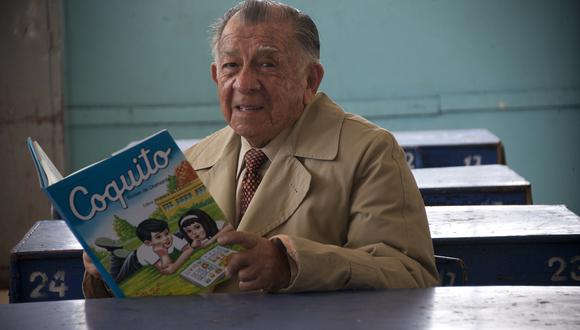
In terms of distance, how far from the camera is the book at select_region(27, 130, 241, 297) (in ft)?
5.68

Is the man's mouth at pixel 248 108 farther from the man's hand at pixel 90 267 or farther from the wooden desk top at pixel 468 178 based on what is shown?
the wooden desk top at pixel 468 178

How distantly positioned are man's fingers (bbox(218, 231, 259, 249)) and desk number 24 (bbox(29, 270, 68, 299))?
1.11 m

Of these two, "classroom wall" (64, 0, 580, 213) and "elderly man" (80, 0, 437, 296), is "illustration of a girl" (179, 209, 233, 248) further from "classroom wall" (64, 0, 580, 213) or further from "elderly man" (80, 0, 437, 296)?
"classroom wall" (64, 0, 580, 213)

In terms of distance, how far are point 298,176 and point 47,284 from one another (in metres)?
0.98

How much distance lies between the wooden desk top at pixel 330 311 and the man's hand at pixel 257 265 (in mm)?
58

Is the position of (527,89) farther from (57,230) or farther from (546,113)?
(57,230)

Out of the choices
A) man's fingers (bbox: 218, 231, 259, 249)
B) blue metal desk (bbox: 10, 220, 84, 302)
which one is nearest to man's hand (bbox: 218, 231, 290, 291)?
man's fingers (bbox: 218, 231, 259, 249)

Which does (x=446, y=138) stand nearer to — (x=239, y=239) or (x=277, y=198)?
(x=277, y=198)

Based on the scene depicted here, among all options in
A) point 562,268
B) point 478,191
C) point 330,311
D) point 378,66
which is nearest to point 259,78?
point 330,311

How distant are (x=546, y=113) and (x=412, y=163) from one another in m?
1.79

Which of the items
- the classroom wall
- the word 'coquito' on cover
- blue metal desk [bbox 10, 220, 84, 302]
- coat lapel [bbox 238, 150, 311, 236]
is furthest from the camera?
the classroom wall

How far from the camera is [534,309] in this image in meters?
1.60

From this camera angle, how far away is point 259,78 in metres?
2.26

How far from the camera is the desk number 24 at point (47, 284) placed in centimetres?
276
